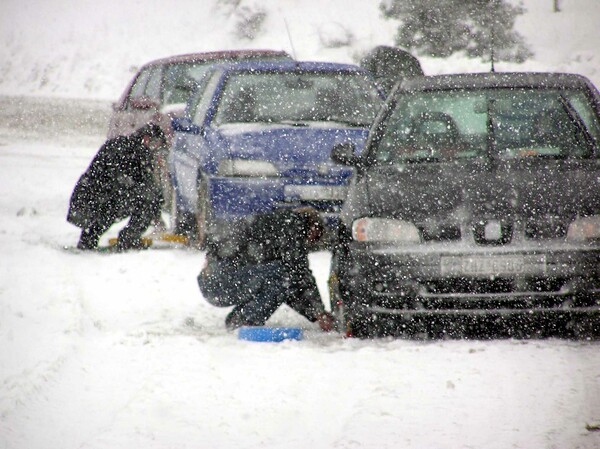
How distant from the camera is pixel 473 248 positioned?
6.15 metres

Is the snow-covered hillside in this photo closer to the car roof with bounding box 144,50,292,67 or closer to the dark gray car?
the car roof with bounding box 144,50,292,67

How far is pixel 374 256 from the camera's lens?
20.7 ft

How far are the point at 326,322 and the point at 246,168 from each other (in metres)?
2.53

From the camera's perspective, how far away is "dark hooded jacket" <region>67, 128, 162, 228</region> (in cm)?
1046

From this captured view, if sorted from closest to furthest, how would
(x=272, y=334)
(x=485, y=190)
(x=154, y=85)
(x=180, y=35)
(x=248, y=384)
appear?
Answer: 1. (x=248, y=384)
2. (x=485, y=190)
3. (x=272, y=334)
4. (x=154, y=85)
5. (x=180, y=35)

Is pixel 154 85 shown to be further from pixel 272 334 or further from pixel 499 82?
pixel 272 334

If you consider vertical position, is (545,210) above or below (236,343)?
above

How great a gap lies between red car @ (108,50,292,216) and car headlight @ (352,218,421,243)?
210 inches

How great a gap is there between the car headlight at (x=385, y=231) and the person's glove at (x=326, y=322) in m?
0.81

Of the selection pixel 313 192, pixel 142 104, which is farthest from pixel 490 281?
pixel 142 104

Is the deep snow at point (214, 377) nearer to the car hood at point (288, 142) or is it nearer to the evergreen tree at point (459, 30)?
the car hood at point (288, 142)

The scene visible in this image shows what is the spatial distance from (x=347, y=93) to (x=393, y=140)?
3034 mm

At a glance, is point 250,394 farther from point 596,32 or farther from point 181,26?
point 181,26

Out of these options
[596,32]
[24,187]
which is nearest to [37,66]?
[596,32]
